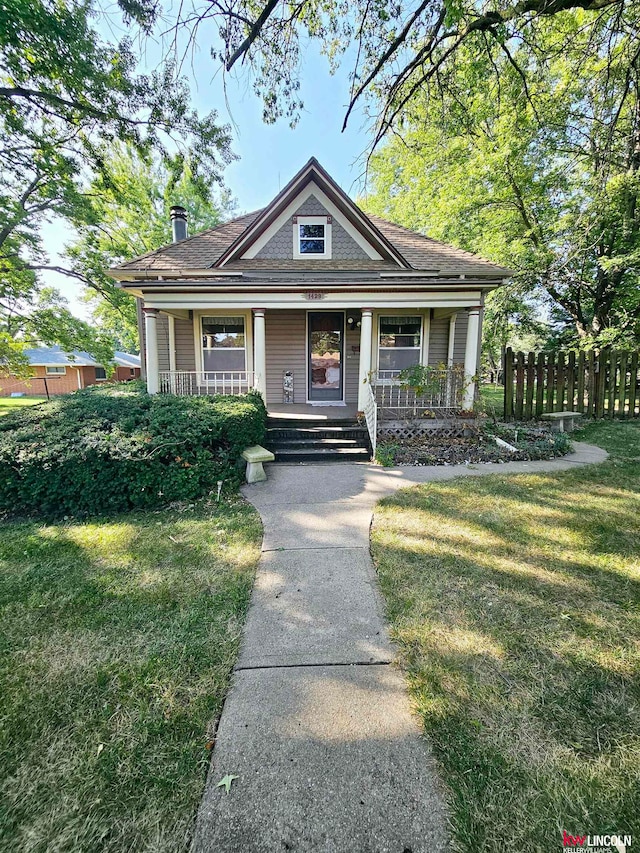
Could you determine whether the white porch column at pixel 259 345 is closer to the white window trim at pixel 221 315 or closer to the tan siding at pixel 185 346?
Result: the white window trim at pixel 221 315

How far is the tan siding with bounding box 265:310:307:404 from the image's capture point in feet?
34.1

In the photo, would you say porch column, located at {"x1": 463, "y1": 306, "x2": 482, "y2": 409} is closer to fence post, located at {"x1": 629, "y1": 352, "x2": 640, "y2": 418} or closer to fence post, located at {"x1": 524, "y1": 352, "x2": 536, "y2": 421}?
fence post, located at {"x1": 524, "y1": 352, "x2": 536, "y2": 421}

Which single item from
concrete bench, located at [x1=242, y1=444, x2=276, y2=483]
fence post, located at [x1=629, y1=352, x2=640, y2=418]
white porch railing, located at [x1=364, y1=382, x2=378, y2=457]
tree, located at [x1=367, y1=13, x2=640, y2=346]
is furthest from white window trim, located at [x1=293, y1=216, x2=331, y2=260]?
fence post, located at [x1=629, y1=352, x2=640, y2=418]

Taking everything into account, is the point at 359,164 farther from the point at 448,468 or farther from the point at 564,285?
the point at 564,285

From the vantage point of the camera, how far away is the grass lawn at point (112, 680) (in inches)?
60.6

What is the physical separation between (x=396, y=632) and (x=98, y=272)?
16.0 meters

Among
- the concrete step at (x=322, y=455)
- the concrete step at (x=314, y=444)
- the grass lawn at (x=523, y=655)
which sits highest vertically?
the concrete step at (x=314, y=444)

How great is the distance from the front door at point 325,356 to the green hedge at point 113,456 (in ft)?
16.2

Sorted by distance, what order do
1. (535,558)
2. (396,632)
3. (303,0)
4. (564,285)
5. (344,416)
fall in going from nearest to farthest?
1. (396,632)
2. (535,558)
3. (303,0)
4. (344,416)
5. (564,285)

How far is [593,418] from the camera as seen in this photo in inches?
416

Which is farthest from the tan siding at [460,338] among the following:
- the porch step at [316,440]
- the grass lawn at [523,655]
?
the grass lawn at [523,655]

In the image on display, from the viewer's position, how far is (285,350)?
34.5 ft

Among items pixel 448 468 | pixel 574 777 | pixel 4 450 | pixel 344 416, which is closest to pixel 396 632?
pixel 574 777

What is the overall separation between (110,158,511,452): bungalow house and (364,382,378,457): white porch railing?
0.30 feet
